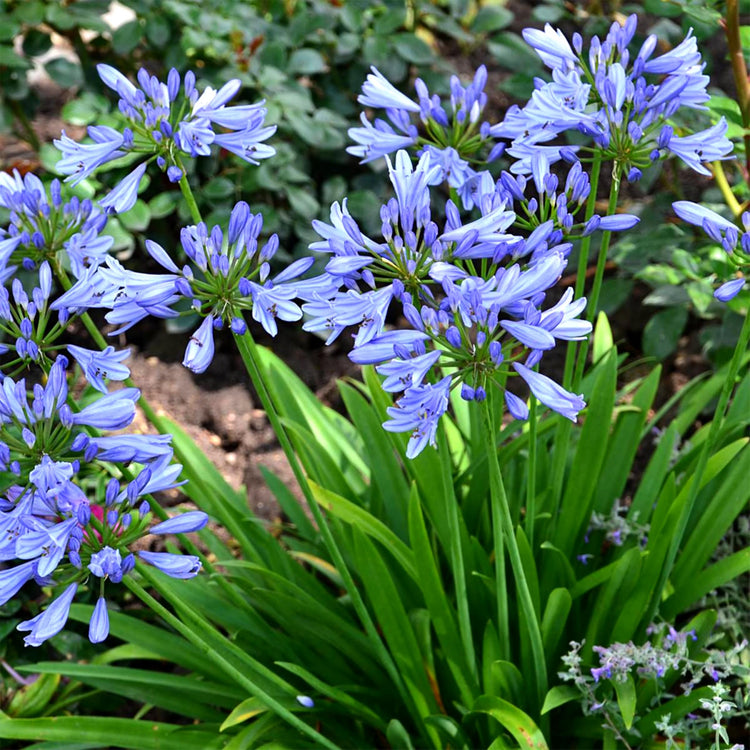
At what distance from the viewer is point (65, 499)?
58.7 inches

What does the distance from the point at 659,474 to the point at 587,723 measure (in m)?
0.68

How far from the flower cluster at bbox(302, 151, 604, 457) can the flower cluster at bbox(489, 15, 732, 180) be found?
0.24 metres

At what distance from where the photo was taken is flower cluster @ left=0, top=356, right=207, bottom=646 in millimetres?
1482

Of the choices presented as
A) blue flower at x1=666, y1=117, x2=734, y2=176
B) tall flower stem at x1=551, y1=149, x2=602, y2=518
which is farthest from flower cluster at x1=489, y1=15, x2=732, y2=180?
tall flower stem at x1=551, y1=149, x2=602, y2=518

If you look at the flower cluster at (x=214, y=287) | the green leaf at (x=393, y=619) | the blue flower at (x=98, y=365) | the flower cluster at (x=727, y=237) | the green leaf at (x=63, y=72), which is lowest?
the green leaf at (x=393, y=619)

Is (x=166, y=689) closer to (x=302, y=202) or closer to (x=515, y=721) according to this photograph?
(x=515, y=721)

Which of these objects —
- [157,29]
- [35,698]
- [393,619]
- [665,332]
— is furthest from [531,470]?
[157,29]

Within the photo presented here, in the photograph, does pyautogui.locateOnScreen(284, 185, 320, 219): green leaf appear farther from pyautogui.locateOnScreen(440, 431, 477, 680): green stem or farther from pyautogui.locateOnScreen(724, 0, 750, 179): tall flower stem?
pyautogui.locateOnScreen(440, 431, 477, 680): green stem

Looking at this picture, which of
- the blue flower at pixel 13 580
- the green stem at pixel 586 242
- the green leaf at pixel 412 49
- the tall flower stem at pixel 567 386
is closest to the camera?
the blue flower at pixel 13 580

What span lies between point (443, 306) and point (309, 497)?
68 centimetres

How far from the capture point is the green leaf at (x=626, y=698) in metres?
2.05

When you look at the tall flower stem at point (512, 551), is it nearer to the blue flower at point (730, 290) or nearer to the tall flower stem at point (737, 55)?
the blue flower at point (730, 290)

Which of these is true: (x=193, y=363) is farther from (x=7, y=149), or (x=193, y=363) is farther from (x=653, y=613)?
(x=7, y=149)

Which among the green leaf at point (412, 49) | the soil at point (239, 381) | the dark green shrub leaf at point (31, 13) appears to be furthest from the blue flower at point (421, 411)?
the dark green shrub leaf at point (31, 13)
